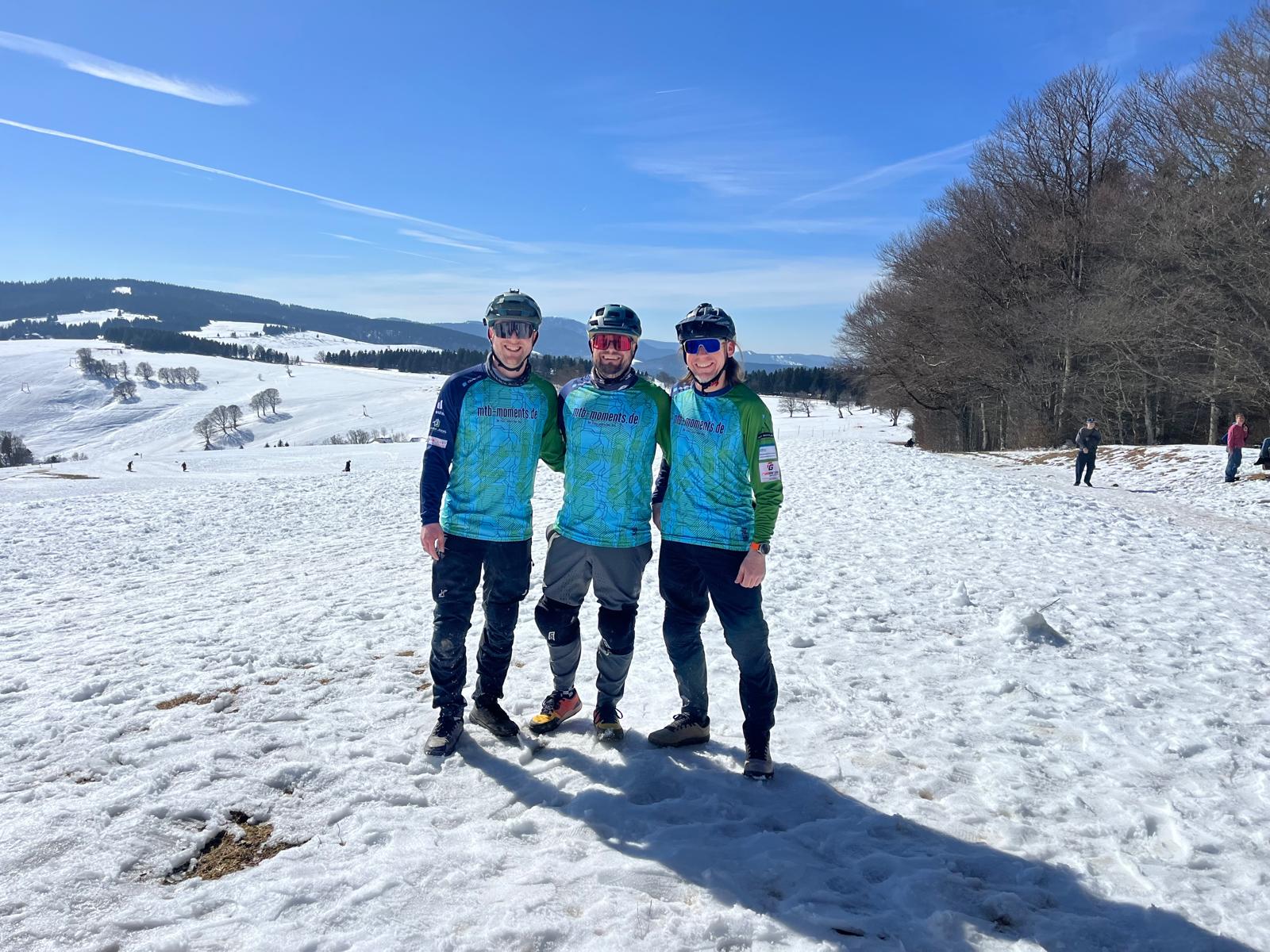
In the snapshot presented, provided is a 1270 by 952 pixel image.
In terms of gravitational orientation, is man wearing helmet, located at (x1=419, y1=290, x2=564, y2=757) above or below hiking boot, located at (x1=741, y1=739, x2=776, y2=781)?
above

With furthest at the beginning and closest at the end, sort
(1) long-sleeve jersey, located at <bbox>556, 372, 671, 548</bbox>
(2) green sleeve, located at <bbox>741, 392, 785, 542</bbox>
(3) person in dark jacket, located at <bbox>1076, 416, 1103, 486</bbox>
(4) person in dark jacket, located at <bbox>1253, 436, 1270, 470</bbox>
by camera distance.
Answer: (3) person in dark jacket, located at <bbox>1076, 416, 1103, 486</bbox> → (4) person in dark jacket, located at <bbox>1253, 436, 1270, 470</bbox> → (1) long-sleeve jersey, located at <bbox>556, 372, 671, 548</bbox> → (2) green sleeve, located at <bbox>741, 392, 785, 542</bbox>

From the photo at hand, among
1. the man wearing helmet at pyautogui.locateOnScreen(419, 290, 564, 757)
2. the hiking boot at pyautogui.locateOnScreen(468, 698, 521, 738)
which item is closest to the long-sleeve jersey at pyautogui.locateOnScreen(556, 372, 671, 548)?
the man wearing helmet at pyautogui.locateOnScreen(419, 290, 564, 757)

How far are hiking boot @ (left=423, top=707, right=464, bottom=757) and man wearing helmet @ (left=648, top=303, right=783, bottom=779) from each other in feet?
4.81

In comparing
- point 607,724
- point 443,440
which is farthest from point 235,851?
point 443,440

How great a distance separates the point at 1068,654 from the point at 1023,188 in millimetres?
36812

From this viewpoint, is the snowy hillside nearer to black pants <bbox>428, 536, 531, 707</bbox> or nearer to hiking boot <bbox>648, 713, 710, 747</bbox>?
black pants <bbox>428, 536, 531, 707</bbox>

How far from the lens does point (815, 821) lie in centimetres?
346

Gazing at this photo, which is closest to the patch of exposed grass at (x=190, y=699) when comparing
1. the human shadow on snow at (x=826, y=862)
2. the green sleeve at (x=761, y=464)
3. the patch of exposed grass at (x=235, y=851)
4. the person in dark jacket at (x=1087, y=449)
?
the patch of exposed grass at (x=235, y=851)

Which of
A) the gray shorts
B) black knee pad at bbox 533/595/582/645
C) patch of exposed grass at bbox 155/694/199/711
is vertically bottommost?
patch of exposed grass at bbox 155/694/199/711

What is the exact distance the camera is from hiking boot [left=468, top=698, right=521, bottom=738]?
420cm

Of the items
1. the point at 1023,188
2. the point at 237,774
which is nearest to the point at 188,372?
the point at 1023,188

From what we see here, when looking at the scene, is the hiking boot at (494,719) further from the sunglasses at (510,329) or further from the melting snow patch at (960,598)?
the melting snow patch at (960,598)

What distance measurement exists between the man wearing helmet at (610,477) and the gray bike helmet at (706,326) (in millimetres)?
296

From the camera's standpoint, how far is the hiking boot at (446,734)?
401cm
